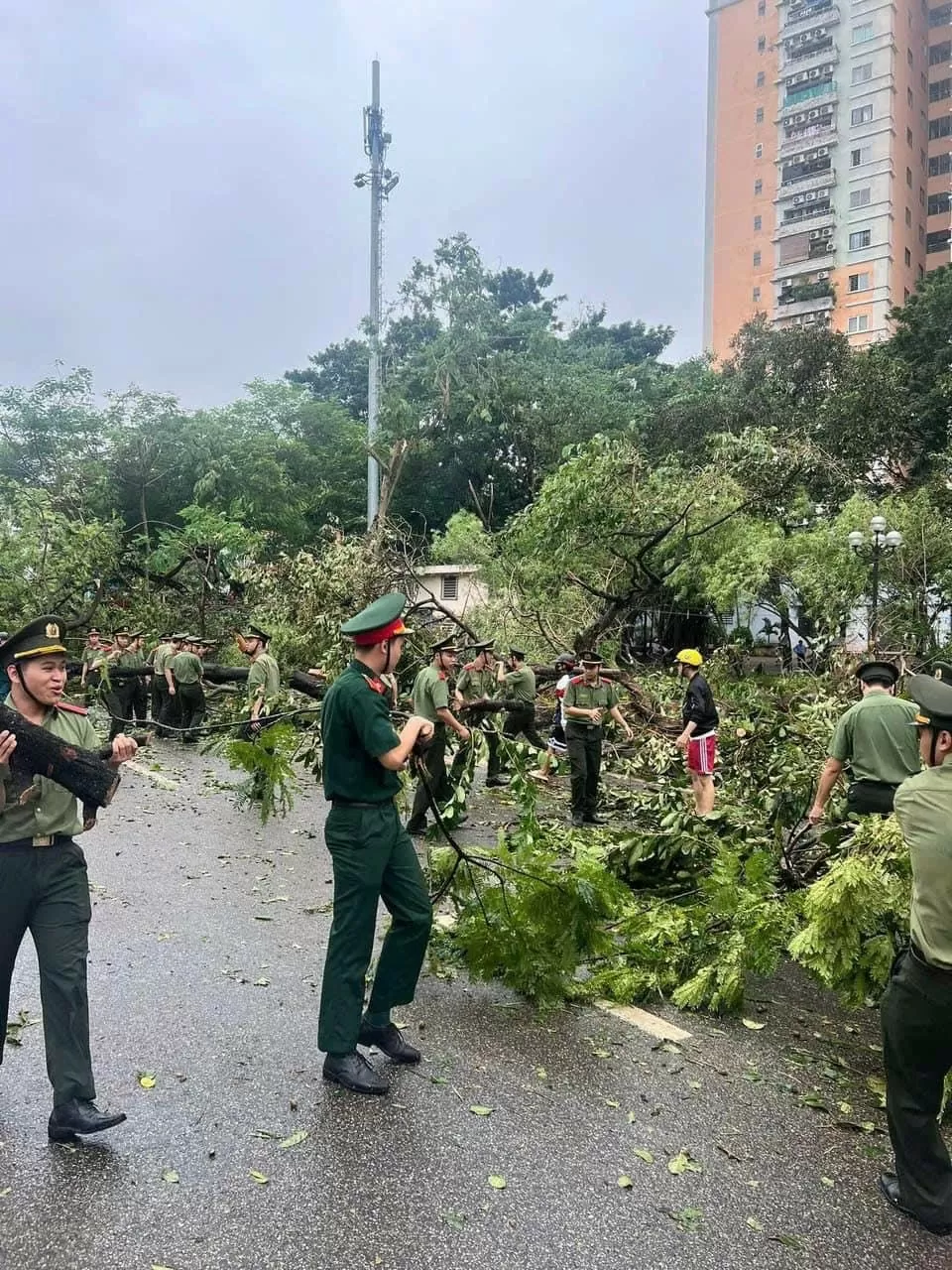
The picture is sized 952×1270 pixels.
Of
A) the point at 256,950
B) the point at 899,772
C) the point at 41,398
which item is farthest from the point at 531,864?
the point at 41,398

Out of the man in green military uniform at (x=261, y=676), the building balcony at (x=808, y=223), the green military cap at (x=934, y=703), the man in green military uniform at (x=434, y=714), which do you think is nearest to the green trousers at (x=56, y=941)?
the green military cap at (x=934, y=703)

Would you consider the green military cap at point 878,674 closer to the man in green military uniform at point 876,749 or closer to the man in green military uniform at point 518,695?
the man in green military uniform at point 876,749

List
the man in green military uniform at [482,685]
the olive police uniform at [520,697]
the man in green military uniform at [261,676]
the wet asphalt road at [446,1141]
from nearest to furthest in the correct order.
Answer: the wet asphalt road at [446,1141], the man in green military uniform at [482,685], the man in green military uniform at [261,676], the olive police uniform at [520,697]

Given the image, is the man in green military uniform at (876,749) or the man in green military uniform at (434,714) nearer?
the man in green military uniform at (876,749)

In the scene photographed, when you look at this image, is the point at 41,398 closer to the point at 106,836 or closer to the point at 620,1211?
the point at 106,836

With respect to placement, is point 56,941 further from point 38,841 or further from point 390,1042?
point 390,1042

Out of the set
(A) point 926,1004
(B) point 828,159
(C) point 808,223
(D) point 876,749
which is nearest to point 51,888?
(A) point 926,1004

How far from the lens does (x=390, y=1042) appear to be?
153 inches

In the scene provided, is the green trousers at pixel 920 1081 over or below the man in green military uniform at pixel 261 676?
below

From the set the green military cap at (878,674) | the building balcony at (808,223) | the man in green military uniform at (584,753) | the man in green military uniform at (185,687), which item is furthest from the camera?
the building balcony at (808,223)

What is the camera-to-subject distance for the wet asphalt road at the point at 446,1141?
277 centimetres

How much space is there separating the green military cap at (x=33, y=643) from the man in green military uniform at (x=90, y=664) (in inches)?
422

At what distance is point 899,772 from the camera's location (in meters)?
5.52

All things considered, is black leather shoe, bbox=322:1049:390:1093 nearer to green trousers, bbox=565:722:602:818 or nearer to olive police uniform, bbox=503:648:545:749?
green trousers, bbox=565:722:602:818
